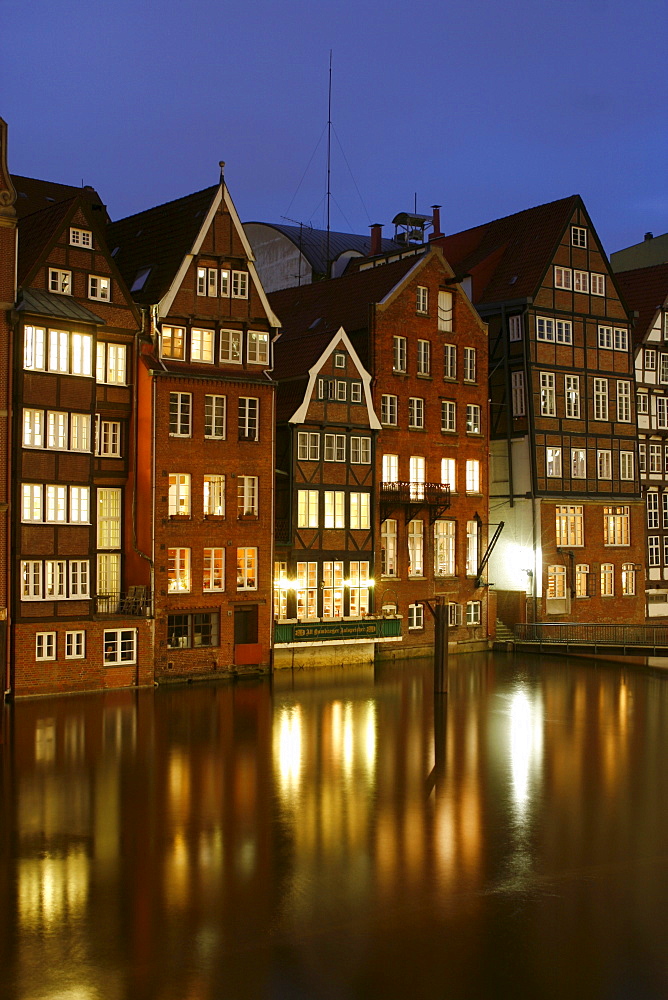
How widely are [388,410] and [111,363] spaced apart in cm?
1390

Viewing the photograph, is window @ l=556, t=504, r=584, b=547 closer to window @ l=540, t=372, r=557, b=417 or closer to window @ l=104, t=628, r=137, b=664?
window @ l=540, t=372, r=557, b=417

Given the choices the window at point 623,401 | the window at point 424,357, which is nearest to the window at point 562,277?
the window at point 623,401

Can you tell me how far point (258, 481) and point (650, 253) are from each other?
4351 centimetres

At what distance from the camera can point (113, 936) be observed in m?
17.8

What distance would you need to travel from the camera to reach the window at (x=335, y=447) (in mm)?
48250

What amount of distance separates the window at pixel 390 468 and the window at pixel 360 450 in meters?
1.79

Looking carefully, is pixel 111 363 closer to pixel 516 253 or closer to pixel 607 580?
pixel 516 253

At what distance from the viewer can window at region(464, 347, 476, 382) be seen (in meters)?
54.8

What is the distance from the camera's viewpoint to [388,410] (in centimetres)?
5147

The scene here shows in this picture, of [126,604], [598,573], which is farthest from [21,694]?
[598,573]

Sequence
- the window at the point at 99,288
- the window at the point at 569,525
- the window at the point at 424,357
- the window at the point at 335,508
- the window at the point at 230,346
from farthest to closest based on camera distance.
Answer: the window at the point at 569,525 < the window at the point at 424,357 < the window at the point at 335,508 < the window at the point at 230,346 < the window at the point at 99,288

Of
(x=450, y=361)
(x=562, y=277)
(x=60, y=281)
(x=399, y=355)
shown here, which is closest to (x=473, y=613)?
(x=450, y=361)

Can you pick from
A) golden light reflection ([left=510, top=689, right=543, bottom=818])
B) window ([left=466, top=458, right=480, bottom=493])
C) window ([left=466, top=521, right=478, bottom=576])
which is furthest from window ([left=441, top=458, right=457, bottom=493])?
golden light reflection ([left=510, top=689, right=543, bottom=818])

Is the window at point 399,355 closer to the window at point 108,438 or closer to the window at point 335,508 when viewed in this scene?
the window at point 335,508
